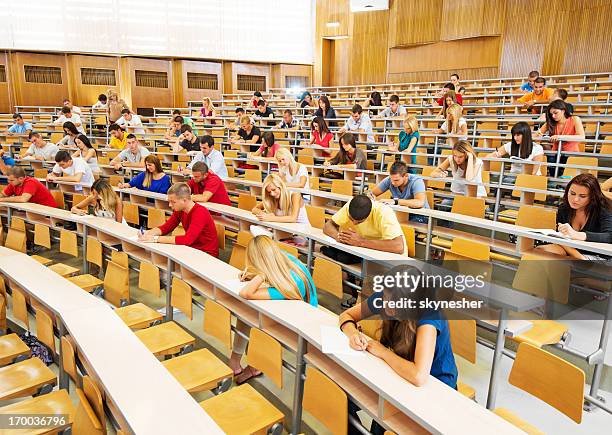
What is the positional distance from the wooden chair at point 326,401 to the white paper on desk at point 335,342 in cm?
12

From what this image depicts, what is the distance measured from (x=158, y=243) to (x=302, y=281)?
1660 mm

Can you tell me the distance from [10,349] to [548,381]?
302 cm

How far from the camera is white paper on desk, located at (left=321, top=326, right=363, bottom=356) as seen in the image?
213 cm

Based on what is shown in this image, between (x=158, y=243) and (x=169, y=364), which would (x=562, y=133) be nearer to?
(x=158, y=243)

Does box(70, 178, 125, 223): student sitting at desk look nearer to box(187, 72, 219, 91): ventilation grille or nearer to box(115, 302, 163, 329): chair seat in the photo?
box(115, 302, 163, 329): chair seat

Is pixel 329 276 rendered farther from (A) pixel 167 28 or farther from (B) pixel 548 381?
(A) pixel 167 28

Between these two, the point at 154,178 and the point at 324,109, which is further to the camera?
the point at 324,109

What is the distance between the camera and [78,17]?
579 inches

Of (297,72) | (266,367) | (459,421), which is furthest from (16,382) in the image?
(297,72)

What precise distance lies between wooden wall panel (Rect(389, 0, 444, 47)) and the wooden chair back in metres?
14.8

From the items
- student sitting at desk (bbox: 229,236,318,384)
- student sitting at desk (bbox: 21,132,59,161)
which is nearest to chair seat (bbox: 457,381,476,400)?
student sitting at desk (bbox: 229,236,318,384)

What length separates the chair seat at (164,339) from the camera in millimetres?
2787

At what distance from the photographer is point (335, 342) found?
87.3 inches

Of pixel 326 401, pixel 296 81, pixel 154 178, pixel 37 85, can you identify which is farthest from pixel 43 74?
pixel 326 401
